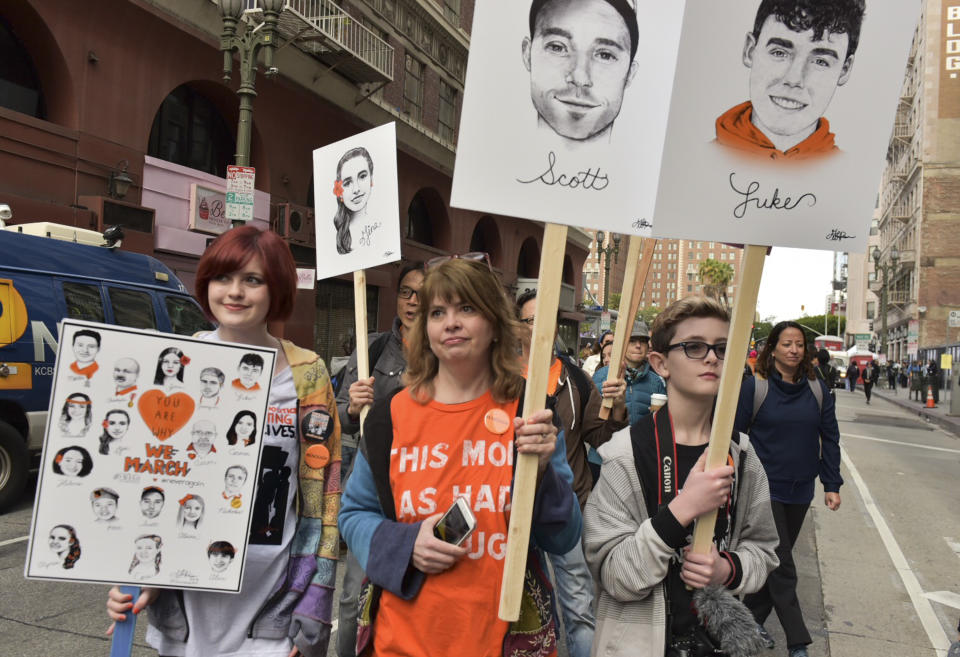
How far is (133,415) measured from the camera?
219cm

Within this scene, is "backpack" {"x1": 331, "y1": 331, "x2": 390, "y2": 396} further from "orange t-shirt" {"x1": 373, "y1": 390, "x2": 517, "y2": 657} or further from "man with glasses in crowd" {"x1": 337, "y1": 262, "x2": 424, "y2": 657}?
"orange t-shirt" {"x1": 373, "y1": 390, "x2": 517, "y2": 657}

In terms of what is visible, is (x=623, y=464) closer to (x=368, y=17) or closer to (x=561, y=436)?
(x=561, y=436)

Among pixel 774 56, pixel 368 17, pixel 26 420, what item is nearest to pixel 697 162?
pixel 774 56

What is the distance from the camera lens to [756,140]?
230 centimetres

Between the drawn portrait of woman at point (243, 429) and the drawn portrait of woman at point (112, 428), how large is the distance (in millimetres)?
284

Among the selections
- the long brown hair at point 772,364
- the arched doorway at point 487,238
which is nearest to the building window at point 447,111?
the arched doorway at point 487,238

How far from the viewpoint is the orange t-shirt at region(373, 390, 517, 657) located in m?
2.11

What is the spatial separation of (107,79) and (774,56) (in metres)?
14.5

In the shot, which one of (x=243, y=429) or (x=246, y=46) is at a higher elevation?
(x=246, y=46)

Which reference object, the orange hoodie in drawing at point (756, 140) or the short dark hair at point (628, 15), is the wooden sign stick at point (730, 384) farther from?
the short dark hair at point (628, 15)

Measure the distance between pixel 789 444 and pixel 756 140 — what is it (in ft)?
9.68

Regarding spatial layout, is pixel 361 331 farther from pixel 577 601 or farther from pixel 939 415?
pixel 939 415

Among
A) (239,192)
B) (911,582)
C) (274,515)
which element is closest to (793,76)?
(274,515)

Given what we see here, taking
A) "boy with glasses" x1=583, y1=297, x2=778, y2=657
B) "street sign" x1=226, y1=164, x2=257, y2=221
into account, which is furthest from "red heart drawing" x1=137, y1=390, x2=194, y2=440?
"street sign" x1=226, y1=164, x2=257, y2=221
